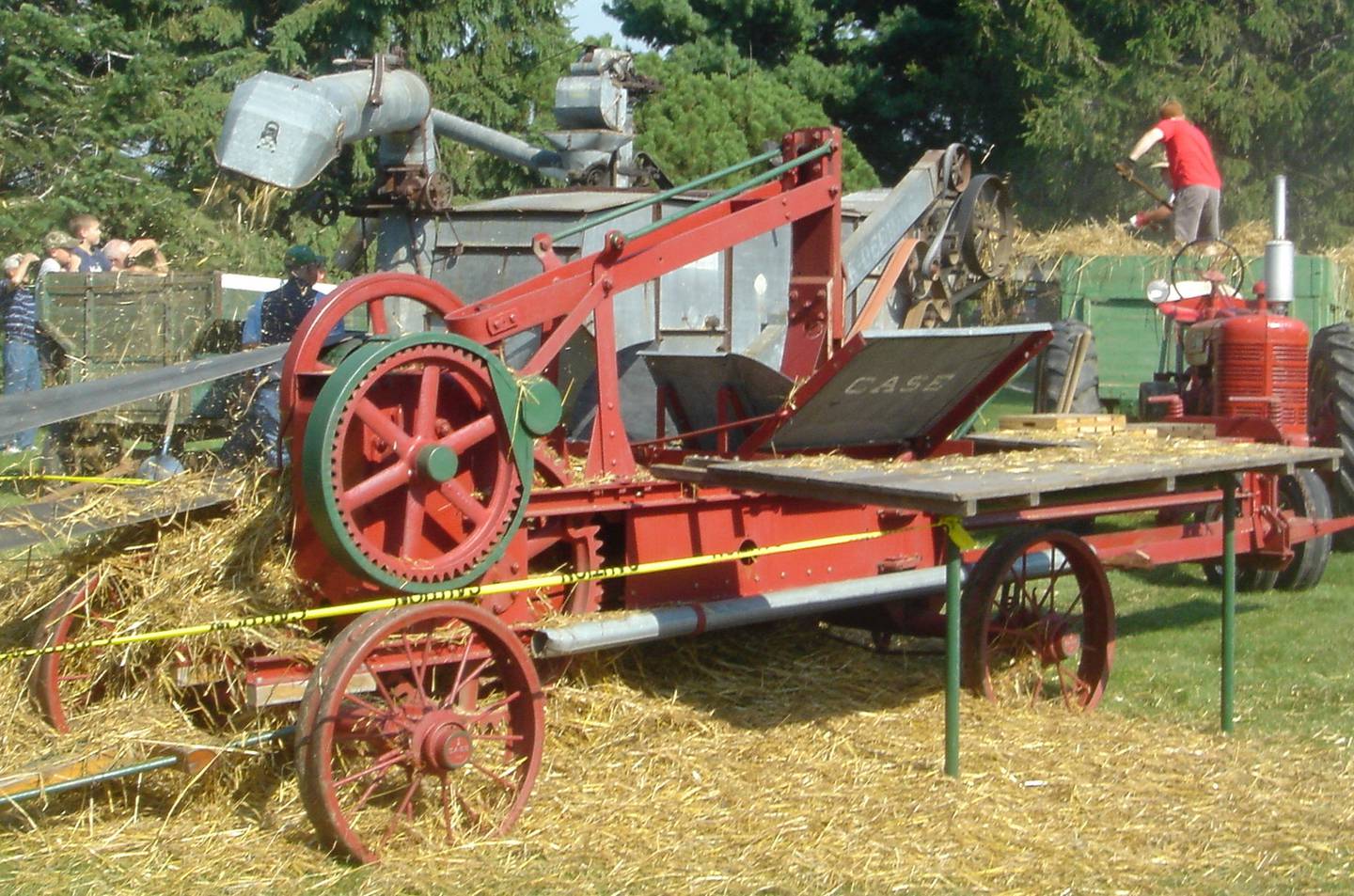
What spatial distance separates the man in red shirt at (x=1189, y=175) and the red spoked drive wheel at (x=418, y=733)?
23.2 ft

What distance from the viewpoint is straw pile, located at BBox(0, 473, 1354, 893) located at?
15.9 ft

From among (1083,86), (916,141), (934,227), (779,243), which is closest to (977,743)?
(934,227)

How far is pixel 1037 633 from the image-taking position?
6930 mm

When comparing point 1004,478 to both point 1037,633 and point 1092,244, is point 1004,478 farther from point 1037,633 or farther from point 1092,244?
point 1092,244

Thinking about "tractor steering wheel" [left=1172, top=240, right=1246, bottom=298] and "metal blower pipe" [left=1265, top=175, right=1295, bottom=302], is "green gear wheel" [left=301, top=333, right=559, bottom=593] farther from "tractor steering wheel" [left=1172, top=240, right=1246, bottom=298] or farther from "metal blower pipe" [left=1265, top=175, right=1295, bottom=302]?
"tractor steering wheel" [left=1172, top=240, right=1246, bottom=298]

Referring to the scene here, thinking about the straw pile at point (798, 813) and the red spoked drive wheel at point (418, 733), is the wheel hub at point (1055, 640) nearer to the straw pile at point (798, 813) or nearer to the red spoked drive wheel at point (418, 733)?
the straw pile at point (798, 813)

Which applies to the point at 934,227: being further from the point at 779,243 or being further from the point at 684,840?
the point at 684,840

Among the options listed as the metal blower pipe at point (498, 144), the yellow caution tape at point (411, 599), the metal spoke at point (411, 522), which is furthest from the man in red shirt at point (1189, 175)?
the metal spoke at point (411, 522)

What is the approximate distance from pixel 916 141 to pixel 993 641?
751 inches

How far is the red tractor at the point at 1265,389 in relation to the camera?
8.95 meters

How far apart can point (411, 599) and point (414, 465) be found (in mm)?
427

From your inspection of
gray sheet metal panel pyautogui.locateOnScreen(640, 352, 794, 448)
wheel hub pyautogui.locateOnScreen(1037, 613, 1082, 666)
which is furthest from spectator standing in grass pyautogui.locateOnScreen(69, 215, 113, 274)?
wheel hub pyautogui.locateOnScreen(1037, 613, 1082, 666)

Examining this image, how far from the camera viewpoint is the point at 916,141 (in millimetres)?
25094

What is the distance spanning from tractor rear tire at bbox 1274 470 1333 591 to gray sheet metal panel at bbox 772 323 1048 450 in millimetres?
2952
